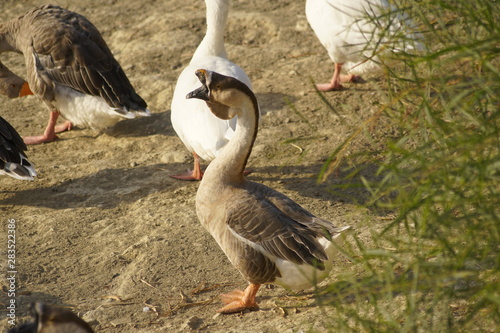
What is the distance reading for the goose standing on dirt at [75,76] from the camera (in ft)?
23.3

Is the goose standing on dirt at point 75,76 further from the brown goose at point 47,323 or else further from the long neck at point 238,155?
the brown goose at point 47,323

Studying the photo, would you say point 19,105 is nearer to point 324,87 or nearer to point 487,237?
point 324,87

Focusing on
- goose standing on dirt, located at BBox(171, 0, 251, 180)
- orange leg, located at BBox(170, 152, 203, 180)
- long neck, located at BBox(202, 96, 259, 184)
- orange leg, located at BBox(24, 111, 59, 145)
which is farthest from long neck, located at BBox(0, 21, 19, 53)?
long neck, located at BBox(202, 96, 259, 184)

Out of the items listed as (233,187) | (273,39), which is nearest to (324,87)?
(273,39)

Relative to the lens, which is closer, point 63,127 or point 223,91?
point 223,91

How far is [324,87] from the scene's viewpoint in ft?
25.5

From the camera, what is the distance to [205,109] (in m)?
5.81

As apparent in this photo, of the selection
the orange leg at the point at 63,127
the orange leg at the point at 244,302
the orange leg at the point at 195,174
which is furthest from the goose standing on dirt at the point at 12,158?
the orange leg at the point at 244,302

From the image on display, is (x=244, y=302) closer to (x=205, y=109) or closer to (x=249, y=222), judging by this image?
(x=249, y=222)

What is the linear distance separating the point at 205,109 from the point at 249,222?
5.93 feet

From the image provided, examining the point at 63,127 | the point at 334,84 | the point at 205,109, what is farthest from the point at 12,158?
the point at 334,84

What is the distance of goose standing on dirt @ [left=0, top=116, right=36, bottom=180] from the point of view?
5.92 metres

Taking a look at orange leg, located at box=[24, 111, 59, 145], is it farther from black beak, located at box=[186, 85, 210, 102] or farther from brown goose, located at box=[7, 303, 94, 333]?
brown goose, located at box=[7, 303, 94, 333]

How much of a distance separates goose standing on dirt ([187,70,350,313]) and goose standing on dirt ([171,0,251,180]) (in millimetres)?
896
